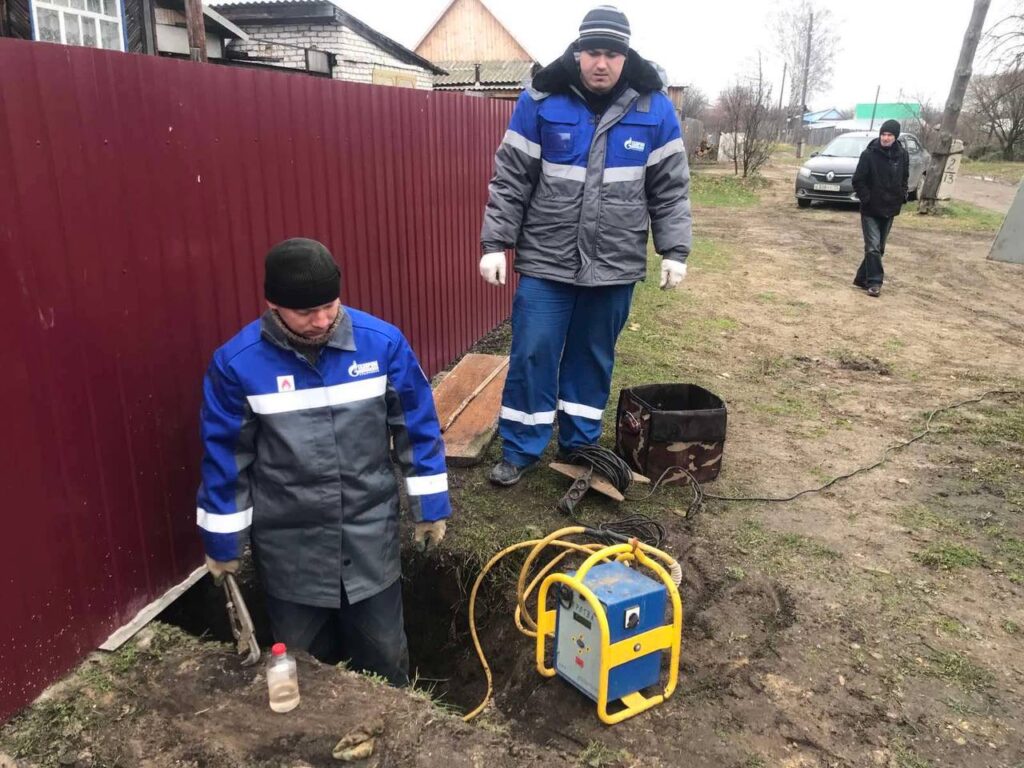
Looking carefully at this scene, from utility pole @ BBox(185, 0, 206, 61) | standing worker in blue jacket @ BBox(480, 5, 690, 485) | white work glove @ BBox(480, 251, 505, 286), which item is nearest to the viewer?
standing worker in blue jacket @ BBox(480, 5, 690, 485)

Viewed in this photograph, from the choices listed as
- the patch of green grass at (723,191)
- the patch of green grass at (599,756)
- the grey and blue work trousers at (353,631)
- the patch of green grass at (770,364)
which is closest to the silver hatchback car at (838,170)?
the patch of green grass at (723,191)

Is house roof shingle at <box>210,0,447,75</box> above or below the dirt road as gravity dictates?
above

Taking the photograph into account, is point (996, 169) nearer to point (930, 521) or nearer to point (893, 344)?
point (893, 344)

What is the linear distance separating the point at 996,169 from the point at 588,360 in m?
33.4

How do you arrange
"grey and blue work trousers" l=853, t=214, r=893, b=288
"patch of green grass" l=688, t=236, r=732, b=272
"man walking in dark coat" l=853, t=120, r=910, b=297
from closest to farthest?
1. "man walking in dark coat" l=853, t=120, r=910, b=297
2. "grey and blue work trousers" l=853, t=214, r=893, b=288
3. "patch of green grass" l=688, t=236, r=732, b=272

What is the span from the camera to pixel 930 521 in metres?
3.64

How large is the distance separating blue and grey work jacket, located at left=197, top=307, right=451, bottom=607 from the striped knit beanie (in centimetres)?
169

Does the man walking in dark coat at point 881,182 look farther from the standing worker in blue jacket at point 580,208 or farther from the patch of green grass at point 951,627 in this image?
the patch of green grass at point 951,627

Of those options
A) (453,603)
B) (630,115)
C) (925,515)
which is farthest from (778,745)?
(630,115)

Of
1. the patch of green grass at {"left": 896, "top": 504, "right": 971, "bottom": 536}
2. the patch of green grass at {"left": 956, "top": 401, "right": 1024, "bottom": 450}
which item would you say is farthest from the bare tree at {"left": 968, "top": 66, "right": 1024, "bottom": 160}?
the patch of green grass at {"left": 896, "top": 504, "right": 971, "bottom": 536}

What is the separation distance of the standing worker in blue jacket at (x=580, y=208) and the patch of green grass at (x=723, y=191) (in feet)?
48.7

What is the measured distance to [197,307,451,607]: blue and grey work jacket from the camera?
2.30 metres

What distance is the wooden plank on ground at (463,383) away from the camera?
459cm

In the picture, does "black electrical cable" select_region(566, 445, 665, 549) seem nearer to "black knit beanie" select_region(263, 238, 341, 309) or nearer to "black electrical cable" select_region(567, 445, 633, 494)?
"black electrical cable" select_region(567, 445, 633, 494)
